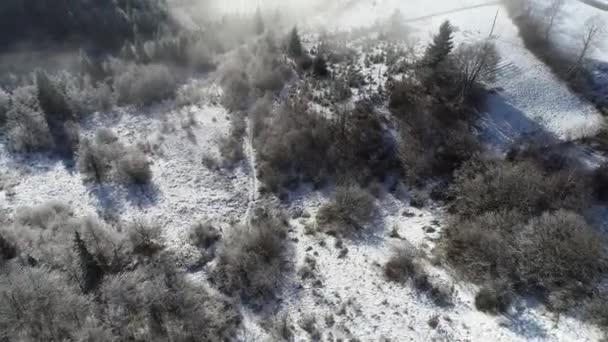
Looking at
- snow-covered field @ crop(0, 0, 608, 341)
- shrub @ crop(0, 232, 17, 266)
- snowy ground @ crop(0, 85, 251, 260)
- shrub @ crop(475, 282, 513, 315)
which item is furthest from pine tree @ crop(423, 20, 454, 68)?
shrub @ crop(0, 232, 17, 266)

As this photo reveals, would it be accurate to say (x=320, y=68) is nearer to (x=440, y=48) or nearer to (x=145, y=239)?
(x=440, y=48)

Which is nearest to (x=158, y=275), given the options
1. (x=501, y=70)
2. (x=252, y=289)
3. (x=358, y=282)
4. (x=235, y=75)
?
(x=252, y=289)

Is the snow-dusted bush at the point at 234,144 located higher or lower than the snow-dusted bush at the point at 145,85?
lower

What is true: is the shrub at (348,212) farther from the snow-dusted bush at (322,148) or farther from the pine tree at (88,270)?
the pine tree at (88,270)

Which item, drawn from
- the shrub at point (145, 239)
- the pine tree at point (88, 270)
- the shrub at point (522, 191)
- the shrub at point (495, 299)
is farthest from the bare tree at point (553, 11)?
the pine tree at point (88, 270)

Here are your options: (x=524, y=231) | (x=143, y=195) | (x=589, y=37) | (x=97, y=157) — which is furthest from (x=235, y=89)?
(x=589, y=37)

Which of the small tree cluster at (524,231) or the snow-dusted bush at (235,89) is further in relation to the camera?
the snow-dusted bush at (235,89)

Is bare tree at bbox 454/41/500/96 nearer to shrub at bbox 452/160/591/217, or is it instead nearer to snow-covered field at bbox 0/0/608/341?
snow-covered field at bbox 0/0/608/341
